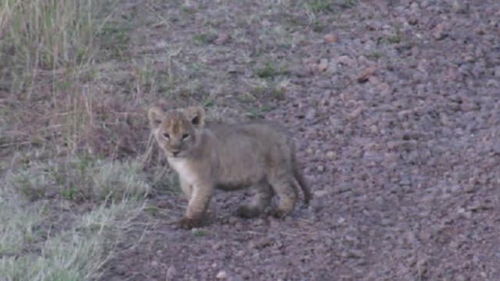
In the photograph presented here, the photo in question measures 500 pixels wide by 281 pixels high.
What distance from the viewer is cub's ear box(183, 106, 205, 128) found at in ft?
27.3

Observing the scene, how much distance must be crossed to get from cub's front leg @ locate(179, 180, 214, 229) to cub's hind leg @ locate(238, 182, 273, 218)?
0.37 meters

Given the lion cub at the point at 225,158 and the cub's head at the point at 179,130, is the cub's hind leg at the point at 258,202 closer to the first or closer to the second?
the lion cub at the point at 225,158

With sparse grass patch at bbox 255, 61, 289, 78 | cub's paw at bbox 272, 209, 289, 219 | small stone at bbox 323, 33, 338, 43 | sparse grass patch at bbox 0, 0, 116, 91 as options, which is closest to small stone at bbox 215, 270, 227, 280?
cub's paw at bbox 272, 209, 289, 219

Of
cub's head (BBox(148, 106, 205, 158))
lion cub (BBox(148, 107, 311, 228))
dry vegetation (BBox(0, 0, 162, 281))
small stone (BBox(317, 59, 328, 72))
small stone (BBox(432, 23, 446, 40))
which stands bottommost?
small stone (BBox(317, 59, 328, 72))

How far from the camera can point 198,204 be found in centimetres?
825

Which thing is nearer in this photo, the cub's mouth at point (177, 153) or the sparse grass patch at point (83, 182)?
the cub's mouth at point (177, 153)

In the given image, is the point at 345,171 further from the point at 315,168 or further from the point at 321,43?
the point at 321,43

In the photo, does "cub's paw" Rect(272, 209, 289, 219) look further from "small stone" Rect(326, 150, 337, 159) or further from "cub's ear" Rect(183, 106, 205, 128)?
"small stone" Rect(326, 150, 337, 159)

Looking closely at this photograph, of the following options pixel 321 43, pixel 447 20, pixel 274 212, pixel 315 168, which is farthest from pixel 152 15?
pixel 274 212

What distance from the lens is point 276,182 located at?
8.54m

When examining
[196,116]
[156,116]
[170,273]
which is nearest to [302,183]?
[196,116]

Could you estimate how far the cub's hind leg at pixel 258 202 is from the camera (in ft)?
28.2

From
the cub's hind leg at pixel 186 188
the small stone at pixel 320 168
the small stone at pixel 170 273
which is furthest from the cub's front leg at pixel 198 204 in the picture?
the small stone at pixel 320 168

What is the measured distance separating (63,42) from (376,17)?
3269mm
